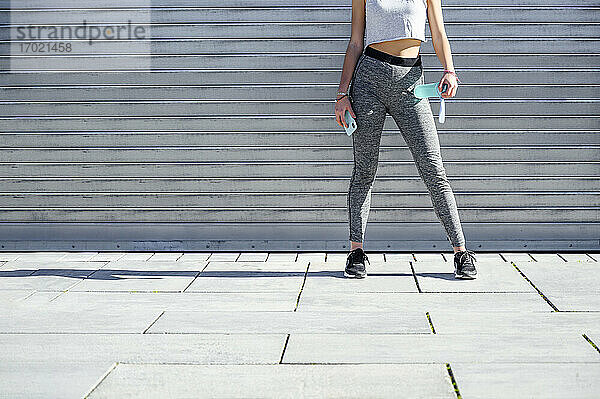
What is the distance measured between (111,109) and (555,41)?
3.03m

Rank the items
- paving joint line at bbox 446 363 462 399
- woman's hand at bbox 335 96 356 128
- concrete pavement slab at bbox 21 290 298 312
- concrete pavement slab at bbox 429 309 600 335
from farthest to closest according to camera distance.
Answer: woman's hand at bbox 335 96 356 128
concrete pavement slab at bbox 21 290 298 312
concrete pavement slab at bbox 429 309 600 335
paving joint line at bbox 446 363 462 399

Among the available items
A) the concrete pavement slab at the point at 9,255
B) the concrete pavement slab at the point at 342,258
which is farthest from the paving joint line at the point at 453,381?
the concrete pavement slab at the point at 9,255

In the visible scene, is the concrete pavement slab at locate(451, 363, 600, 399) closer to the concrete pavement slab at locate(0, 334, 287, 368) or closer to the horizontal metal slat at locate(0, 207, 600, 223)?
the concrete pavement slab at locate(0, 334, 287, 368)

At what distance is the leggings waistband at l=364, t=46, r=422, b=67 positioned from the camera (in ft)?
A: 14.3

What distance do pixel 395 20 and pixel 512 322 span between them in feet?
5.70

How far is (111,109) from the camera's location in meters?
5.55

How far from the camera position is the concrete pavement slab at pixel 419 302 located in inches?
151

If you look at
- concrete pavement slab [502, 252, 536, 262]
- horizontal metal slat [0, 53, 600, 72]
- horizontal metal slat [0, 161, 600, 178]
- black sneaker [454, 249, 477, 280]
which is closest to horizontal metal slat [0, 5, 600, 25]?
horizontal metal slat [0, 53, 600, 72]

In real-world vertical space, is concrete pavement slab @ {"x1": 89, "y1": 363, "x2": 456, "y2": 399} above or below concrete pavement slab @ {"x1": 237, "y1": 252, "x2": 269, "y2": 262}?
above

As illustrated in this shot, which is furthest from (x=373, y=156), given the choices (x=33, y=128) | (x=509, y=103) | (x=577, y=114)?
(x=33, y=128)

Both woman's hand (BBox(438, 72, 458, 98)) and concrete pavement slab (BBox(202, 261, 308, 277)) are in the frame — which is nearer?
woman's hand (BBox(438, 72, 458, 98))

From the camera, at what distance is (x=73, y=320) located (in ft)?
12.0

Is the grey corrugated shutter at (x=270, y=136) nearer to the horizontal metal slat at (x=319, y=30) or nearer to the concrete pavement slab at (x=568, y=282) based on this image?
the horizontal metal slat at (x=319, y=30)

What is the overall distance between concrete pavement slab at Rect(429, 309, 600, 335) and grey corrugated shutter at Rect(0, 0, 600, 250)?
178 centimetres
